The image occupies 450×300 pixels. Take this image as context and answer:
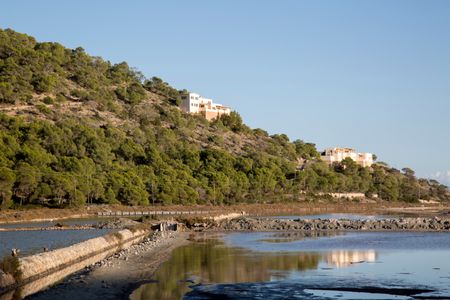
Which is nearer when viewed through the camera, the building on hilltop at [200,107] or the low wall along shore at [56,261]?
the low wall along shore at [56,261]

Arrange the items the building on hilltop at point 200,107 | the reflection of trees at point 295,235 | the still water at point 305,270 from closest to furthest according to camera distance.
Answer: the still water at point 305,270 < the reflection of trees at point 295,235 < the building on hilltop at point 200,107

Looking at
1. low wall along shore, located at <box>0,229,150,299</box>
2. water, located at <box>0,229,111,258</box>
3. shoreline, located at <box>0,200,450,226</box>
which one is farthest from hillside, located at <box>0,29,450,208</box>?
low wall along shore, located at <box>0,229,150,299</box>

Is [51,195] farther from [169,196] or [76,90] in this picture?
[76,90]

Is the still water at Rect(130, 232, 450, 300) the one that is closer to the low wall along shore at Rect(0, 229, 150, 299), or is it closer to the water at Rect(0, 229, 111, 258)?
the low wall along shore at Rect(0, 229, 150, 299)

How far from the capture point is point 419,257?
125 ft

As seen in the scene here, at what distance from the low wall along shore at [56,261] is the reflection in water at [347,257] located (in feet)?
40.3

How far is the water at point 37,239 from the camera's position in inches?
1654

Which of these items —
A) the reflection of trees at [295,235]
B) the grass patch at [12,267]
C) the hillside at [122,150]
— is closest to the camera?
the grass patch at [12,267]

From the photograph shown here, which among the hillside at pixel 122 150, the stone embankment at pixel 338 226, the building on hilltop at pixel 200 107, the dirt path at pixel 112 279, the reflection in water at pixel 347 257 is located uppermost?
the building on hilltop at pixel 200 107

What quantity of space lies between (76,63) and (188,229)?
12301 centimetres

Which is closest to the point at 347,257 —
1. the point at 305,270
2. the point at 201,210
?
the point at 305,270

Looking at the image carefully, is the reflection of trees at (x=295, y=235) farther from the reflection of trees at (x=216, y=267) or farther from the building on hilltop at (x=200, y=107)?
the building on hilltop at (x=200, y=107)

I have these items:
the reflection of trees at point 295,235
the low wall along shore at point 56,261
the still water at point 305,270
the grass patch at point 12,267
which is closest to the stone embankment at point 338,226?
the reflection of trees at point 295,235

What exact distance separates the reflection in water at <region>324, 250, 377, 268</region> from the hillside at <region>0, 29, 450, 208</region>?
51.7 metres
